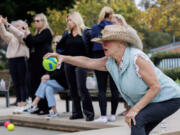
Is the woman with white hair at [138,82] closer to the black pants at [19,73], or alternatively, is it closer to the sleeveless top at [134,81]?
the sleeveless top at [134,81]

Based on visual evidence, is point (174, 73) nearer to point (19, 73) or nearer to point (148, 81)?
point (19, 73)

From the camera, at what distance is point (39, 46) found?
750 cm

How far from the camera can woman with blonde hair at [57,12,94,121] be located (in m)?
6.57

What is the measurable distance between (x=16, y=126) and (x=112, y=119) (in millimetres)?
2233

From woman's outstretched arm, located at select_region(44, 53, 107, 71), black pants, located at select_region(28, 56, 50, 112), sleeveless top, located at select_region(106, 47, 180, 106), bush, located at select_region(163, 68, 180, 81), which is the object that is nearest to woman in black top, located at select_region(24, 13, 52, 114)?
black pants, located at select_region(28, 56, 50, 112)

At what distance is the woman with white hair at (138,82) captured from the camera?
10.6 feet

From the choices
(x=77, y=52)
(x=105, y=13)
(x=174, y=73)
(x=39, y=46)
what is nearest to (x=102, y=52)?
(x=77, y=52)

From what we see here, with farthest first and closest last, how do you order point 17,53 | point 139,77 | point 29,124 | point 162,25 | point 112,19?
point 162,25 < point 17,53 < point 29,124 < point 112,19 < point 139,77

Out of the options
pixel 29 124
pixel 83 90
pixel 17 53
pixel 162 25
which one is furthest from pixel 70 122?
pixel 162 25

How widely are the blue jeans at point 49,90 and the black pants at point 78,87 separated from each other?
0.51 metres

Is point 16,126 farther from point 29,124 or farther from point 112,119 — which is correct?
point 112,119

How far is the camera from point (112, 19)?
6.42m

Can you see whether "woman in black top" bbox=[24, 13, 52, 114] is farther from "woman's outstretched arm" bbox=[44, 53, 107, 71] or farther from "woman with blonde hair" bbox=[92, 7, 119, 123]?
"woman's outstretched arm" bbox=[44, 53, 107, 71]

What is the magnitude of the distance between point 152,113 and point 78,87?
134 inches
